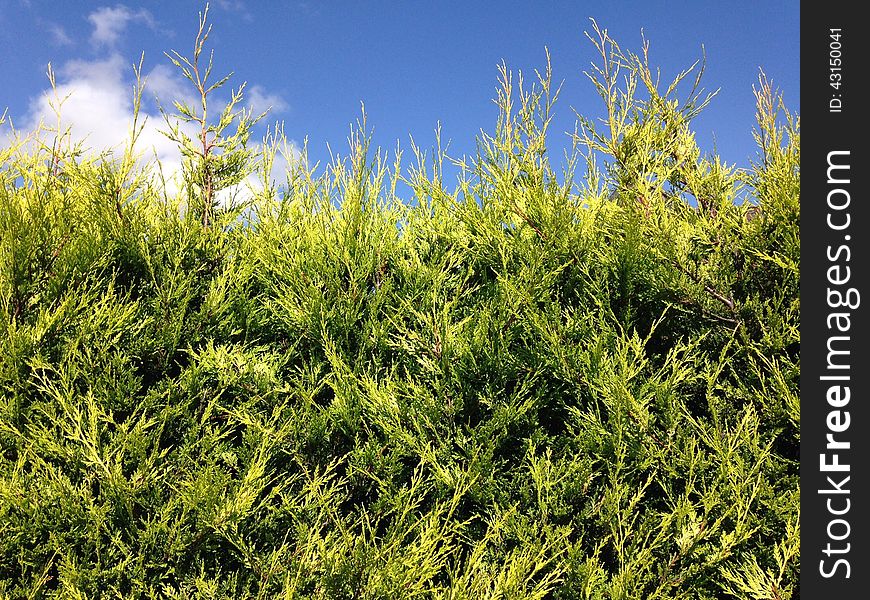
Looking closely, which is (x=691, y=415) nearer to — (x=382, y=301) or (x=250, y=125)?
(x=382, y=301)

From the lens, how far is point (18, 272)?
14.0 feet

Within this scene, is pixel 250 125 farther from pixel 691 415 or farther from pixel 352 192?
pixel 691 415

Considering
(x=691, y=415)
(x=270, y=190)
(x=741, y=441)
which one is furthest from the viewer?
(x=270, y=190)

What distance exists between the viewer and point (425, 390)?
14.1ft

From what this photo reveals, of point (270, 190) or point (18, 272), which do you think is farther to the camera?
point (270, 190)

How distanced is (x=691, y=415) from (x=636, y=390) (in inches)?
23.3

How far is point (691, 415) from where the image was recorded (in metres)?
4.41

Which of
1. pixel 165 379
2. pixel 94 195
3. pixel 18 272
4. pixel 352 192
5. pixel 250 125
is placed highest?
pixel 250 125

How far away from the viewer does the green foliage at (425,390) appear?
13.3 ft

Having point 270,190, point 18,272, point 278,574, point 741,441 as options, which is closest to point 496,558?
point 278,574

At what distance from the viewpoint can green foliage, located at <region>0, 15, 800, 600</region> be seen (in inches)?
159
